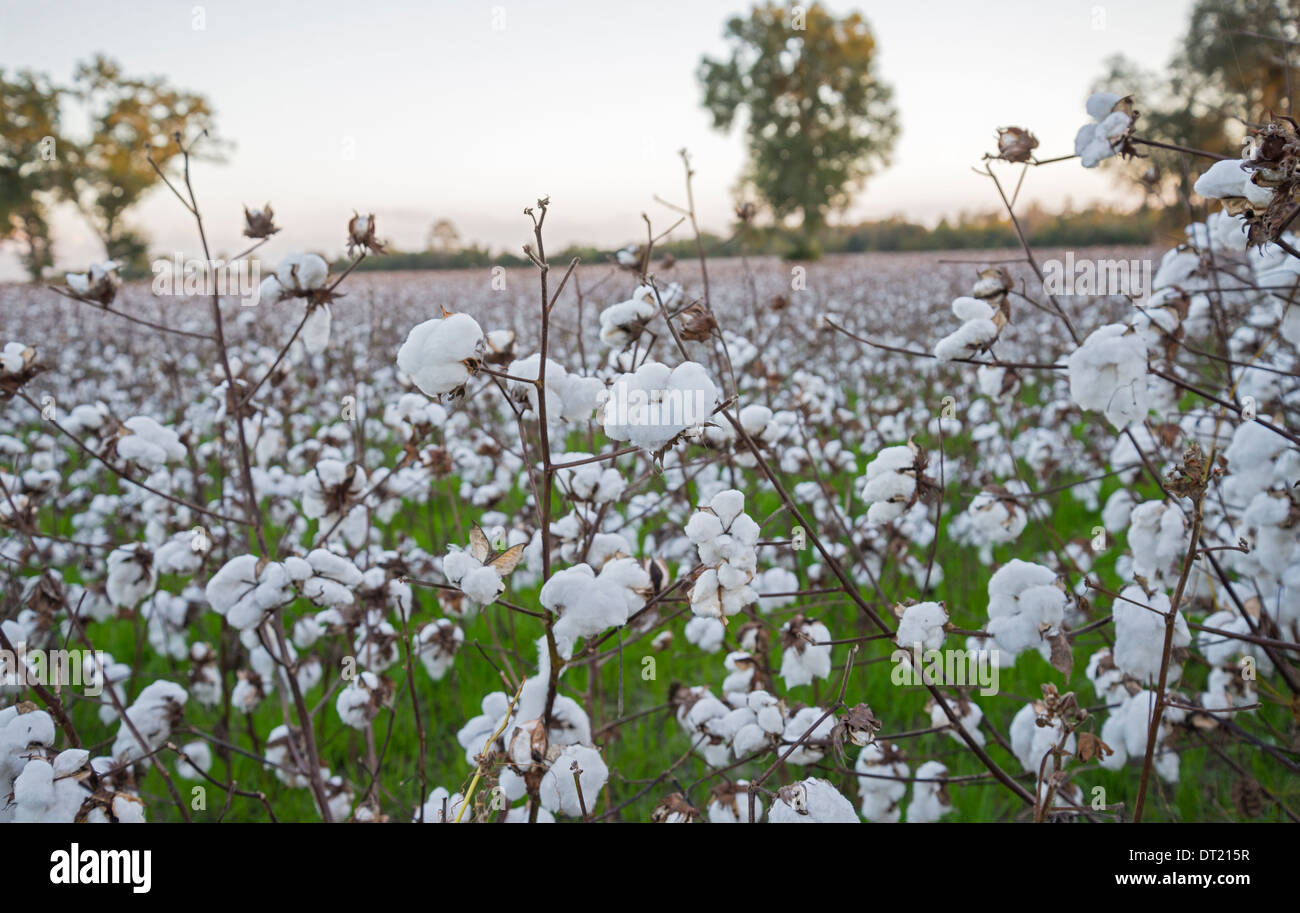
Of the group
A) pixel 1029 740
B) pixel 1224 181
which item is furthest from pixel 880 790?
pixel 1224 181

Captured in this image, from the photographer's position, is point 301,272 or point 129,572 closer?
point 301,272

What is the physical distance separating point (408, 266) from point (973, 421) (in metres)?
25.8

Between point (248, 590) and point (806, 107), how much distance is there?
47448 millimetres

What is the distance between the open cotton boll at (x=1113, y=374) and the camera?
142cm

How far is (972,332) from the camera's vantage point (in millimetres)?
1703

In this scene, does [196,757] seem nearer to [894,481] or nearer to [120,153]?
[894,481]

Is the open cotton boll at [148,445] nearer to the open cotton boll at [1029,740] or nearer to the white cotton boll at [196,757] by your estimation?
the white cotton boll at [196,757]

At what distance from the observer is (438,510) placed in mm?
4676

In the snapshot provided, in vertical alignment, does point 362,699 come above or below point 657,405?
below

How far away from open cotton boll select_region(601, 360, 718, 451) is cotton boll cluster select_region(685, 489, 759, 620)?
19 cm

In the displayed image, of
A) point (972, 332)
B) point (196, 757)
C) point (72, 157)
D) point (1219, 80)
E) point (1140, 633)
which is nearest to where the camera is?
point (1140, 633)

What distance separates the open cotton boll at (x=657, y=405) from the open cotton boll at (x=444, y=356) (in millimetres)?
212
